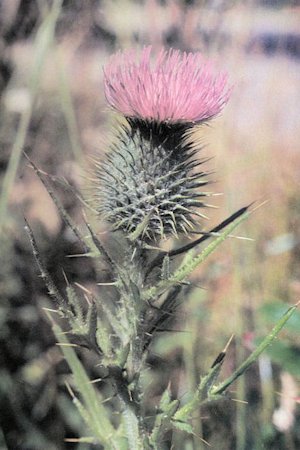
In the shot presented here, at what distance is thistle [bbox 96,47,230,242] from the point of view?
3.76ft

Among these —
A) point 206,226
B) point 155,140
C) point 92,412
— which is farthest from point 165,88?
point 206,226

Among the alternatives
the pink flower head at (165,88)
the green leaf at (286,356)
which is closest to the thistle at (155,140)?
the pink flower head at (165,88)

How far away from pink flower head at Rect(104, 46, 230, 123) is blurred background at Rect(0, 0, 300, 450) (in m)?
0.36

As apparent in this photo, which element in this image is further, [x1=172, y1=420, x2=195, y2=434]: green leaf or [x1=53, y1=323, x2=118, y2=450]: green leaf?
[x1=53, y1=323, x2=118, y2=450]: green leaf

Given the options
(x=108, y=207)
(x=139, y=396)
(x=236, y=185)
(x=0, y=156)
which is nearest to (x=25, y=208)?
(x=0, y=156)

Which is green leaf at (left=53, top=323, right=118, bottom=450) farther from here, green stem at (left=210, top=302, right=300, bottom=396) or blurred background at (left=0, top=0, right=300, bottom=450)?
blurred background at (left=0, top=0, right=300, bottom=450)

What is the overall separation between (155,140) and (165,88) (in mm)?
145

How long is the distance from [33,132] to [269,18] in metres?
1.29

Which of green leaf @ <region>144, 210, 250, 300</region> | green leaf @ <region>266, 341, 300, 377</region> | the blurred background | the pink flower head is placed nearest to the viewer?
green leaf @ <region>144, 210, 250, 300</region>

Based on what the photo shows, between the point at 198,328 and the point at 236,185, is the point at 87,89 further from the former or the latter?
the point at 198,328

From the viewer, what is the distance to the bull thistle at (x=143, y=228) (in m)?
1.07

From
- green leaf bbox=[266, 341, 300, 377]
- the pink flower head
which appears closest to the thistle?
the pink flower head

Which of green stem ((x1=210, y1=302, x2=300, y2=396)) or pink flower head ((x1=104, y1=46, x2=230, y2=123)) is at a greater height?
pink flower head ((x1=104, y1=46, x2=230, y2=123))

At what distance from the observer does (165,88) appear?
114cm
